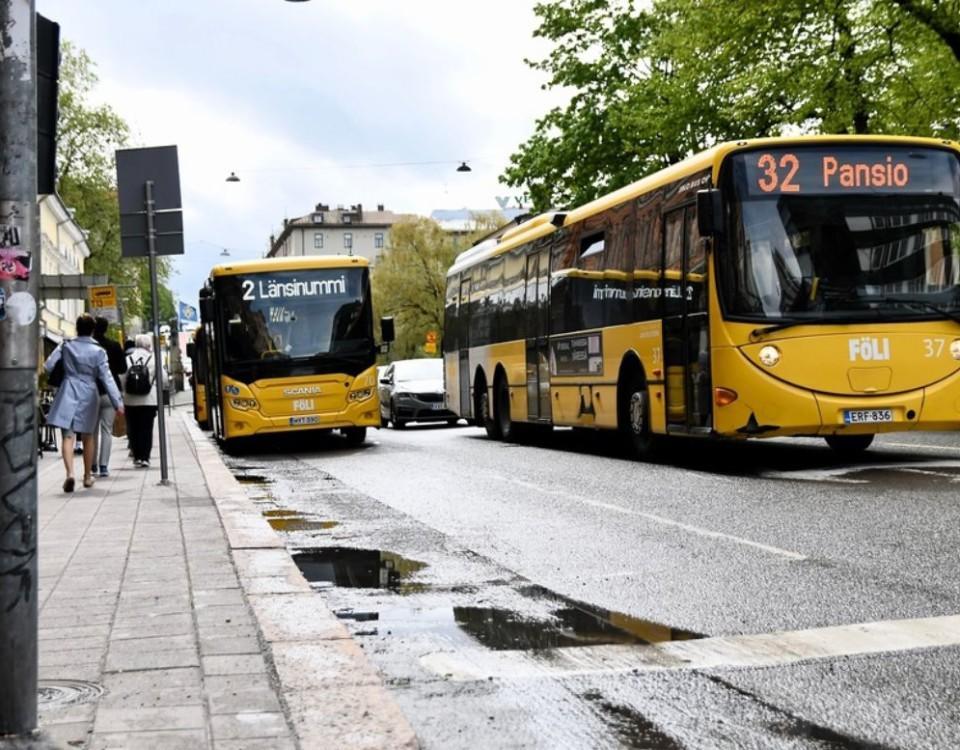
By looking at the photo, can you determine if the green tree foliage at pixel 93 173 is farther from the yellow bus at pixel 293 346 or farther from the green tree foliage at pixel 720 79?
the yellow bus at pixel 293 346

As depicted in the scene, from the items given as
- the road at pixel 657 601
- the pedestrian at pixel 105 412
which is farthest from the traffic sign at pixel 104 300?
the road at pixel 657 601

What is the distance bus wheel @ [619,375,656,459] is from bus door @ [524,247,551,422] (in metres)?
3.19

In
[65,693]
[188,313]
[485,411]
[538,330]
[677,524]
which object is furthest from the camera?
[188,313]

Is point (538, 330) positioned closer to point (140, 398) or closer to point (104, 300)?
point (140, 398)

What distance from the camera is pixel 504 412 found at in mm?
23688

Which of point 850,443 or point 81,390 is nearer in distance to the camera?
point 81,390

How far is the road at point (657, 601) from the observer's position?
15.4ft

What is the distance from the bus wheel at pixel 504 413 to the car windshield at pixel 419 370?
30.1 ft

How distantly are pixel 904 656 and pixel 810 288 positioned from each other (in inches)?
350

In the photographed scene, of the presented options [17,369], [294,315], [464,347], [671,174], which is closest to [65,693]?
[17,369]

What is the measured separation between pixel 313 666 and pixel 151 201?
11321 millimetres

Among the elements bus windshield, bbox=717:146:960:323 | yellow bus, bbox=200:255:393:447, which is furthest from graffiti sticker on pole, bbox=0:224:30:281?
yellow bus, bbox=200:255:393:447

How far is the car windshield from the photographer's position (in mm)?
33438

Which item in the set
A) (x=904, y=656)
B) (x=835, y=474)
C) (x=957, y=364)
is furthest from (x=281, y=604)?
(x=957, y=364)
